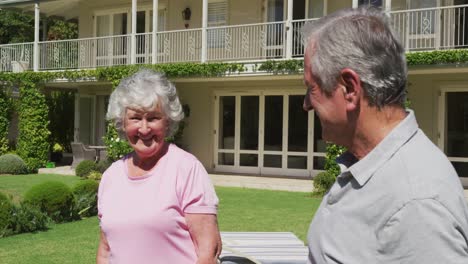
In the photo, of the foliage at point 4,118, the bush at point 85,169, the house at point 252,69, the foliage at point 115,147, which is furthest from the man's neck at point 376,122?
the foliage at point 4,118

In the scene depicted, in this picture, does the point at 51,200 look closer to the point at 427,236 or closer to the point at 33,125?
the point at 427,236

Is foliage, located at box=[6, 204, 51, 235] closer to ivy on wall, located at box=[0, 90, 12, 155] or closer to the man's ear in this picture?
the man's ear

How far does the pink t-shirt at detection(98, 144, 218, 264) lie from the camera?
235 cm

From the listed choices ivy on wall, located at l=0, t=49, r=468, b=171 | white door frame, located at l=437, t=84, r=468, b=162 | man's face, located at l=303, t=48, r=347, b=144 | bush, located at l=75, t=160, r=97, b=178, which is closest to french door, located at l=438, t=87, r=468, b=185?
white door frame, located at l=437, t=84, r=468, b=162

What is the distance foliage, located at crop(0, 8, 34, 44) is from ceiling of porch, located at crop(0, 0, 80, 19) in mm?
13015

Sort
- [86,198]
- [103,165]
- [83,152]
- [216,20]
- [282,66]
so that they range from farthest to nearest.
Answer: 1. [83,152]
2. [216,20]
3. [103,165]
4. [282,66]
5. [86,198]

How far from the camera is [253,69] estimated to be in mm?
14531

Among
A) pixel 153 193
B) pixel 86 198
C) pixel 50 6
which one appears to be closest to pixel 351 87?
pixel 153 193

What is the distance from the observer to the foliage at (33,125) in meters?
18.8

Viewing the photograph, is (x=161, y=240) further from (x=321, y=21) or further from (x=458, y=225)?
(x=458, y=225)

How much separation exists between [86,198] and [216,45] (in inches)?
347

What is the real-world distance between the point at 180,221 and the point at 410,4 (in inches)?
531

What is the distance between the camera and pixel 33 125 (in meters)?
19.0

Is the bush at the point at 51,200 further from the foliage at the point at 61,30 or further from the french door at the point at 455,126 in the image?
the foliage at the point at 61,30
